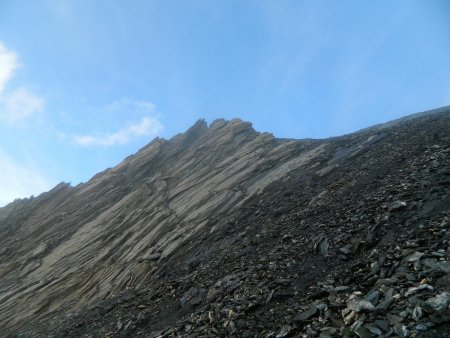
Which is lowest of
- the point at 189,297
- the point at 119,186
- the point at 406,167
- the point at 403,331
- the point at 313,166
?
the point at 403,331

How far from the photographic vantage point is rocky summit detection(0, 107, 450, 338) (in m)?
9.56

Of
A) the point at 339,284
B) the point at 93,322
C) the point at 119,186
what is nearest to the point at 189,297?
the point at 93,322

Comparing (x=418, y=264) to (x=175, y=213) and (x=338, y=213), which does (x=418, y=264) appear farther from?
(x=175, y=213)

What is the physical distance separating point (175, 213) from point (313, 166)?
37.5ft

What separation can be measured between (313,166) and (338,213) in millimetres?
10222

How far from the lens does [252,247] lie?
55.1 feet

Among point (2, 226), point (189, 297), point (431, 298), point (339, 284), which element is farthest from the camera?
point (2, 226)

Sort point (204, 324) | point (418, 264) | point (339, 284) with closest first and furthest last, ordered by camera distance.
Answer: point (418, 264)
point (339, 284)
point (204, 324)

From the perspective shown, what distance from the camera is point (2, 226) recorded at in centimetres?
3656

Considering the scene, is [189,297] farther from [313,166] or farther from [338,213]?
[313,166]

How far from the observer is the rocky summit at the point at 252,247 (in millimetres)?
9562

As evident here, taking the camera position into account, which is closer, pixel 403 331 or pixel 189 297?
pixel 403 331

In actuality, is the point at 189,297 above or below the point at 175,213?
below

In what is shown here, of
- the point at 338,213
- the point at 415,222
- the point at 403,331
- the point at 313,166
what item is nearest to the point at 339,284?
the point at 403,331
